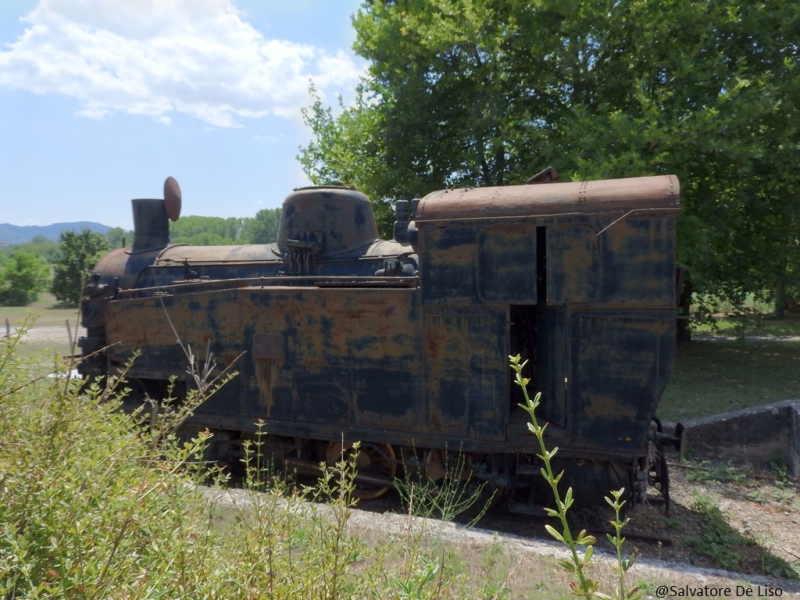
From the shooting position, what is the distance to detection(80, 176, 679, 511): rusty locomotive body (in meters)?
5.14

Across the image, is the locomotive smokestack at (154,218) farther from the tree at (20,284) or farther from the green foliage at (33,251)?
the tree at (20,284)

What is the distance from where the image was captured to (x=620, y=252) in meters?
5.10

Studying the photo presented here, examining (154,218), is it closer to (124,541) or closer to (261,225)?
(124,541)

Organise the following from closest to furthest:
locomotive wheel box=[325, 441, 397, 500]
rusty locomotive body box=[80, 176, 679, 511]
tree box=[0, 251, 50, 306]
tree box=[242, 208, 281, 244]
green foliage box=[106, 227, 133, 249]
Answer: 1. rusty locomotive body box=[80, 176, 679, 511]
2. locomotive wheel box=[325, 441, 397, 500]
3. green foliage box=[106, 227, 133, 249]
4. tree box=[0, 251, 50, 306]
5. tree box=[242, 208, 281, 244]

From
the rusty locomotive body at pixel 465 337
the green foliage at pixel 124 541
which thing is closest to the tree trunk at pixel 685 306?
the rusty locomotive body at pixel 465 337

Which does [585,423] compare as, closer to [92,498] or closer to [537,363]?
[537,363]

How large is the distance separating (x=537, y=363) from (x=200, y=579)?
4.02 metres

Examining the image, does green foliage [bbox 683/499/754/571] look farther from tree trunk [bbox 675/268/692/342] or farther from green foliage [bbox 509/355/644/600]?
tree trunk [bbox 675/268/692/342]

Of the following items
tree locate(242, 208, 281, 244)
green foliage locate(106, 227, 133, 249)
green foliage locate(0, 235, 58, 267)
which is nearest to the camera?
green foliage locate(106, 227, 133, 249)

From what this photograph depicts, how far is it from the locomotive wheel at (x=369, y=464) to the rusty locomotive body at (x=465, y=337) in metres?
0.02

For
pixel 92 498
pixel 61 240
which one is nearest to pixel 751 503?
pixel 92 498

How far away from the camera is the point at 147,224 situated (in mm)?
8734

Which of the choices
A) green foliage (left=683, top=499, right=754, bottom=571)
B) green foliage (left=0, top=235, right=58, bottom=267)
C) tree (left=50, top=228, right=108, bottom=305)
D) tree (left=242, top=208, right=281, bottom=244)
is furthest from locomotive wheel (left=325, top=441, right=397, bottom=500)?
tree (left=242, top=208, right=281, bottom=244)

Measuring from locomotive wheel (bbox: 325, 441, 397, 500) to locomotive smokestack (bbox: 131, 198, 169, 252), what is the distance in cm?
422
